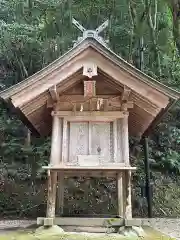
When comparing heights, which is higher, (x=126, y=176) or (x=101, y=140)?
(x=101, y=140)

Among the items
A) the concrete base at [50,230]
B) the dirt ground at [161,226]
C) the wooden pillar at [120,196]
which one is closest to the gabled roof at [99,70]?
the wooden pillar at [120,196]

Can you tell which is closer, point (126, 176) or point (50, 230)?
point (50, 230)

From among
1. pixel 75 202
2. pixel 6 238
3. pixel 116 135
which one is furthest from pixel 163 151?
pixel 6 238

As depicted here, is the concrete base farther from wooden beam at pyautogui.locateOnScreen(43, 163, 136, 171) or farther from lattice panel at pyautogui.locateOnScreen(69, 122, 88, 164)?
lattice panel at pyautogui.locateOnScreen(69, 122, 88, 164)

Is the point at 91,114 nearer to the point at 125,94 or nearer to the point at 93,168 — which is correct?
the point at 125,94

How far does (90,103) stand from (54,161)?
1407 mm

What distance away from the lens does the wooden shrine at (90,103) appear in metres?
6.16

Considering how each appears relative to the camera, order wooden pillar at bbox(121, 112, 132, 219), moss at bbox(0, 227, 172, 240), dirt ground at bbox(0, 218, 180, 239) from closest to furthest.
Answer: moss at bbox(0, 227, 172, 240) → wooden pillar at bbox(121, 112, 132, 219) → dirt ground at bbox(0, 218, 180, 239)

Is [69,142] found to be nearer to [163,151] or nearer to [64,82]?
[64,82]

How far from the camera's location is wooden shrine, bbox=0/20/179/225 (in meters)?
6.16

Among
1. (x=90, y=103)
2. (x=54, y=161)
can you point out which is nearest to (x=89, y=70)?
(x=90, y=103)

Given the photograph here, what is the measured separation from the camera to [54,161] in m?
6.18

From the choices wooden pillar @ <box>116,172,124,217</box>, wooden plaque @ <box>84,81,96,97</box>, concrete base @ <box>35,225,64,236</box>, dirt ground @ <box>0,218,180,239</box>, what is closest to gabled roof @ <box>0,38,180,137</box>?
wooden plaque @ <box>84,81,96,97</box>

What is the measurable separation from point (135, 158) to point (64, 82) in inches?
Result: 312
